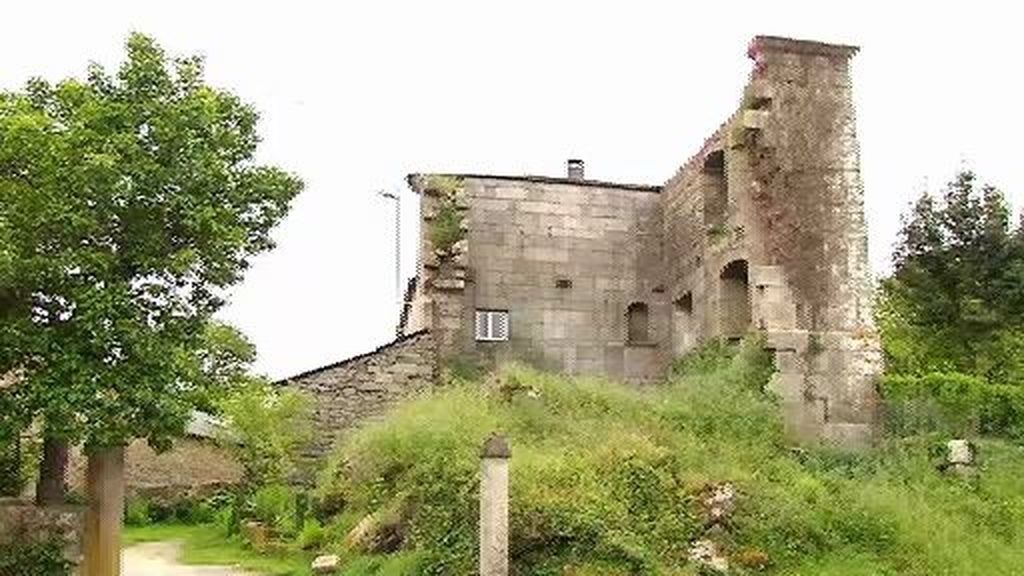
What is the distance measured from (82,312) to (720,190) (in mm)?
12340

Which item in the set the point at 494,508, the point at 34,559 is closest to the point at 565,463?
the point at 494,508

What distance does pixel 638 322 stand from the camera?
25000mm

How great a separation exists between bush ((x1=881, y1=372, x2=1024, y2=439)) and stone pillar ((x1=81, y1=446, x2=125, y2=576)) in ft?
39.2

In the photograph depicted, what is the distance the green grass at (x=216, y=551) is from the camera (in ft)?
58.1

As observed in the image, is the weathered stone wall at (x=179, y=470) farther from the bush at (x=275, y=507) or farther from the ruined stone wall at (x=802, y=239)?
the ruined stone wall at (x=802, y=239)

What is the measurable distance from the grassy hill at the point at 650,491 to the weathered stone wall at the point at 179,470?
9893 mm

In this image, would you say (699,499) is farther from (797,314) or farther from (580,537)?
(797,314)

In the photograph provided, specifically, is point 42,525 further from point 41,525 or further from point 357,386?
point 357,386

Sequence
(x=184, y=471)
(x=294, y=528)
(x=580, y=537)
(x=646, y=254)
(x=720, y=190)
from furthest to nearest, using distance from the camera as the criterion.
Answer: (x=184, y=471)
(x=646, y=254)
(x=720, y=190)
(x=294, y=528)
(x=580, y=537)

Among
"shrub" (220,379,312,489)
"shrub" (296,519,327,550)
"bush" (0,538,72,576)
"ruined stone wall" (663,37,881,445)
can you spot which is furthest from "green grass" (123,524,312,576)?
"ruined stone wall" (663,37,881,445)

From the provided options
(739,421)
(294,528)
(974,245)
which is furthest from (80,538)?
(974,245)

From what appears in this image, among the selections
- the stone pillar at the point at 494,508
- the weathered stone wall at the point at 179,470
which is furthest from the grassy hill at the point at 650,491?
the weathered stone wall at the point at 179,470

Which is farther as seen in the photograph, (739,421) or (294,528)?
(294,528)

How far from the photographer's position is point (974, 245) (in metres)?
25.3
